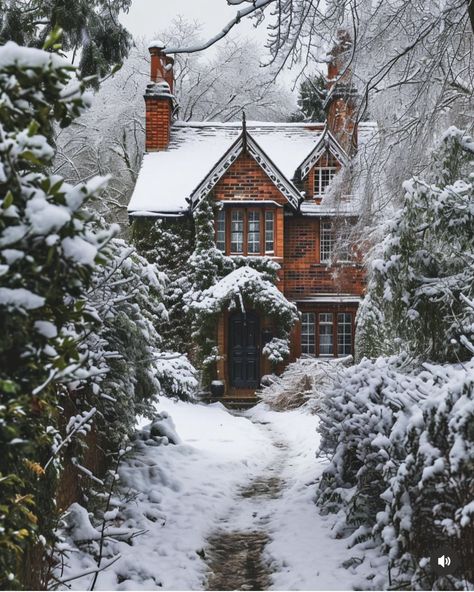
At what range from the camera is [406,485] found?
4969 mm

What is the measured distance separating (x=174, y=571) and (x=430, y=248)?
4684mm

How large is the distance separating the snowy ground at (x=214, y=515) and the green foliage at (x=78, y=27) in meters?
6.49

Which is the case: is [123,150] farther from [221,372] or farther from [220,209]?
[221,372]

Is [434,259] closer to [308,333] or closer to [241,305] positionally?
[241,305]

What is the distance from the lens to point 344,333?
2283 cm

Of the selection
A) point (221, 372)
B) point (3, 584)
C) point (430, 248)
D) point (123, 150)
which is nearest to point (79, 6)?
point (430, 248)

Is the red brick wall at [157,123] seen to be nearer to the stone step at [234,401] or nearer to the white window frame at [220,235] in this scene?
the white window frame at [220,235]

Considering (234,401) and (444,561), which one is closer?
(444,561)

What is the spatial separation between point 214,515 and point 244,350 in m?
13.6

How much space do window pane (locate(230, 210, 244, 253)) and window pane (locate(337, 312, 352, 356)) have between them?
415 cm

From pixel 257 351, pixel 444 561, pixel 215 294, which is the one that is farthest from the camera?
pixel 257 351

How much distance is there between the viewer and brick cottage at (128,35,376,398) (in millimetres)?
21484

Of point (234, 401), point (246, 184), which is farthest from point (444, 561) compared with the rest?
point (246, 184)

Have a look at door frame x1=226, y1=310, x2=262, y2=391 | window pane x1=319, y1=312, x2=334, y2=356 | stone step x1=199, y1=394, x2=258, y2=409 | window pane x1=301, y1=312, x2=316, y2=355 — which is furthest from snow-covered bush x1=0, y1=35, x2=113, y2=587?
window pane x1=319, y1=312, x2=334, y2=356
